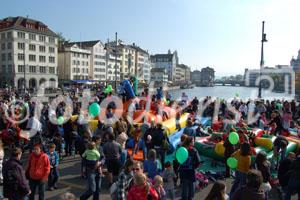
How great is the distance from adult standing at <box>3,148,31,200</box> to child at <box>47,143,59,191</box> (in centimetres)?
178

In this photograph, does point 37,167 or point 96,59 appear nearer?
point 37,167

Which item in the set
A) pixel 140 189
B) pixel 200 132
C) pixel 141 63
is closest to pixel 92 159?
pixel 140 189

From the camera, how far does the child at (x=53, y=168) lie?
792 cm

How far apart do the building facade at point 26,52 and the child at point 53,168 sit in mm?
57492

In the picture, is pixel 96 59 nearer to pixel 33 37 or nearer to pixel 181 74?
pixel 33 37

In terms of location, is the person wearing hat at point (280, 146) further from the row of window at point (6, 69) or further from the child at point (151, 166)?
the row of window at point (6, 69)

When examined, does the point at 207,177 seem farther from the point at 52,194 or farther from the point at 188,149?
the point at 52,194

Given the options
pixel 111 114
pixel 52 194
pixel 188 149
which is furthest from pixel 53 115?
pixel 188 149

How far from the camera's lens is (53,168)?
8.15m

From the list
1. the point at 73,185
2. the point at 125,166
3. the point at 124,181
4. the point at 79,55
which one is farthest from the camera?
the point at 79,55

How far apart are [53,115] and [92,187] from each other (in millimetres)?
6574

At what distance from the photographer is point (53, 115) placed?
41.6 ft

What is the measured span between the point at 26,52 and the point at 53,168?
63.5m

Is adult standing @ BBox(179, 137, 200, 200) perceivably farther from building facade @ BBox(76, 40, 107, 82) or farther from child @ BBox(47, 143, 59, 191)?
building facade @ BBox(76, 40, 107, 82)
